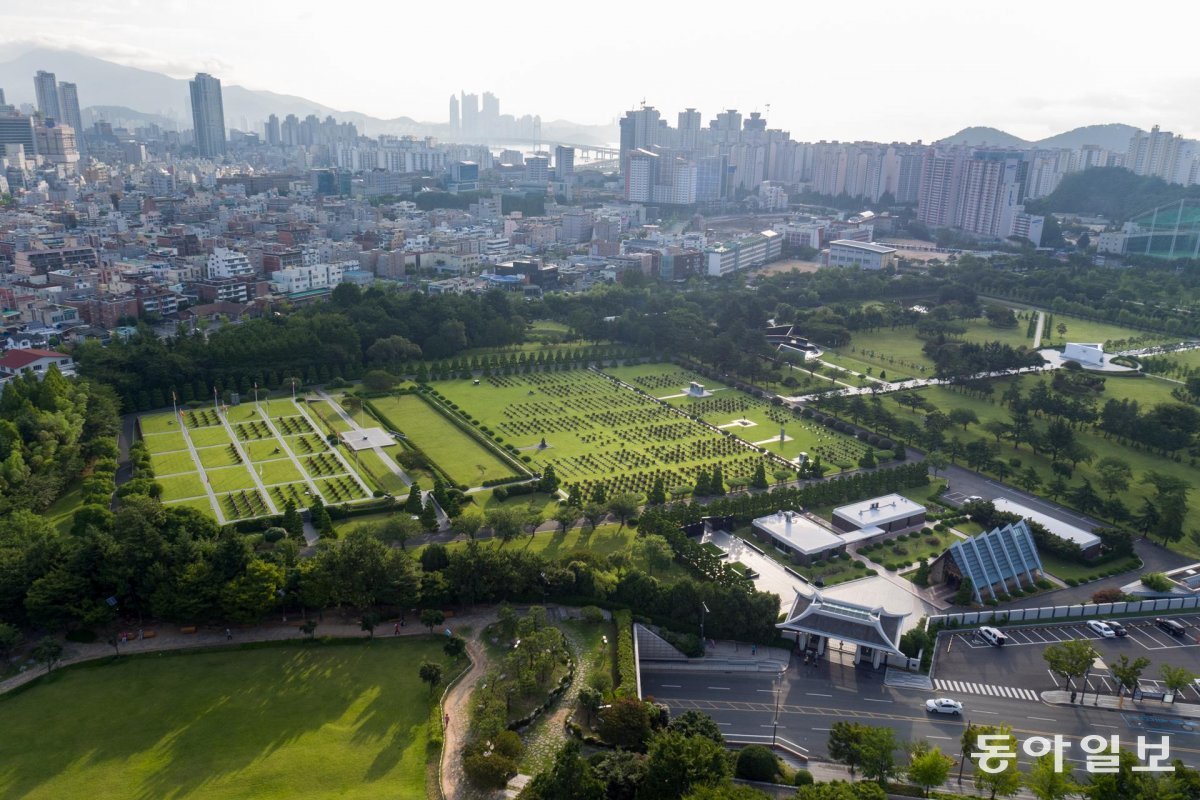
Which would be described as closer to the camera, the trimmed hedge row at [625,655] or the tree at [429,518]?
the trimmed hedge row at [625,655]

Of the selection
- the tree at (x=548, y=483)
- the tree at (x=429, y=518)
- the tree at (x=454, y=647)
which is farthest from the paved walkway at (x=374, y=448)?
the tree at (x=454, y=647)

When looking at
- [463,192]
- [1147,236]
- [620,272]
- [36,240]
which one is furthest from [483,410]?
[463,192]

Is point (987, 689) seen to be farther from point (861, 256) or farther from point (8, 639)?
point (861, 256)

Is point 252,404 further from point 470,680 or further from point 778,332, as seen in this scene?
point 778,332

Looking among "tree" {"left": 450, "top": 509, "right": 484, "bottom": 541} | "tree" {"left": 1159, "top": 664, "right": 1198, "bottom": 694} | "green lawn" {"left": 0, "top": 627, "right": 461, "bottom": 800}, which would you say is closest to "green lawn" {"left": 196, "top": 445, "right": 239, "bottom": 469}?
"tree" {"left": 450, "top": 509, "right": 484, "bottom": 541}

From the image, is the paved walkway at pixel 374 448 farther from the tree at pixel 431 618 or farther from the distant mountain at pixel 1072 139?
the distant mountain at pixel 1072 139

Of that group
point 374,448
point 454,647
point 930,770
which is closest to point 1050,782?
point 930,770
